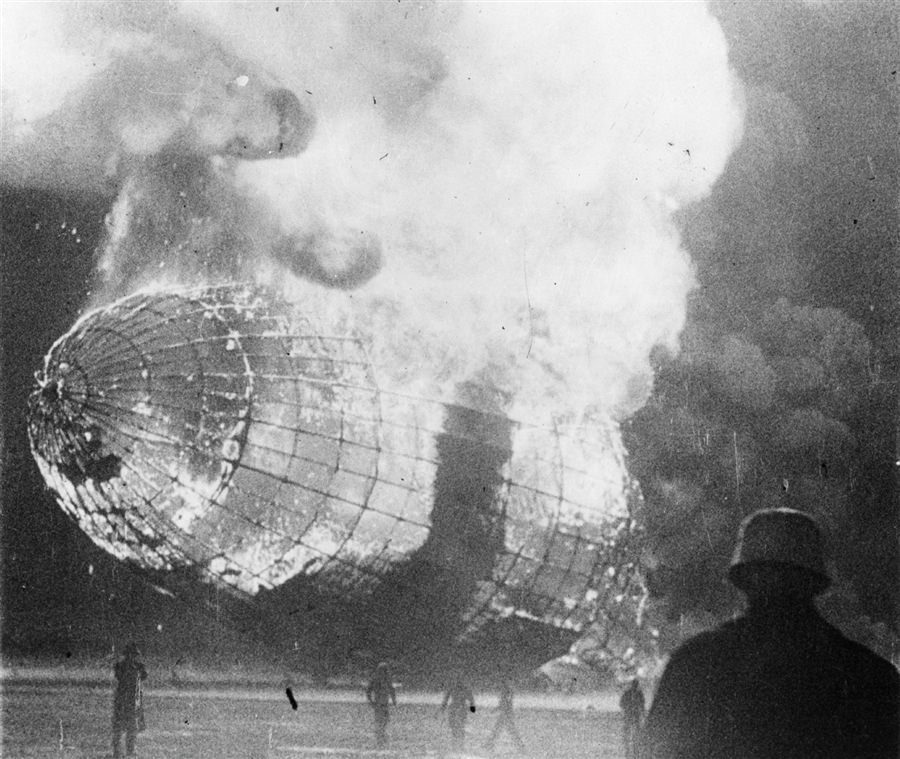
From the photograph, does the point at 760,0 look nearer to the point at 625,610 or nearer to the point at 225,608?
the point at 625,610

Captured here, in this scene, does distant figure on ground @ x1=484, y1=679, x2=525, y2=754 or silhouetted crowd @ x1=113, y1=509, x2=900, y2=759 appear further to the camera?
Answer: distant figure on ground @ x1=484, y1=679, x2=525, y2=754

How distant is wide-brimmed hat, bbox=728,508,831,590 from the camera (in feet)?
8.52

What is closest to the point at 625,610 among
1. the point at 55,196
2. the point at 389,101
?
the point at 389,101

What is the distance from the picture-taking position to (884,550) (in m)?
6.24

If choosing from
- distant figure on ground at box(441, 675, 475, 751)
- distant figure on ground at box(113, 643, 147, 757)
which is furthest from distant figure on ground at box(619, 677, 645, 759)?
distant figure on ground at box(113, 643, 147, 757)

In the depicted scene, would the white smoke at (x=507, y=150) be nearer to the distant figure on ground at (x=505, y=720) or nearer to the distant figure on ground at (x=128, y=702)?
the distant figure on ground at (x=505, y=720)

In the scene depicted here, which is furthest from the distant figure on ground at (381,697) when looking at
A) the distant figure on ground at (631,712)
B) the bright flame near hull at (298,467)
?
the distant figure on ground at (631,712)

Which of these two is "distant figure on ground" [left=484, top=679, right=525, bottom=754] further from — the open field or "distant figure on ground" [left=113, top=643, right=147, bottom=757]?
"distant figure on ground" [left=113, top=643, right=147, bottom=757]

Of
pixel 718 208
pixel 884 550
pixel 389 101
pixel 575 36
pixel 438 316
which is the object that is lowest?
pixel 884 550

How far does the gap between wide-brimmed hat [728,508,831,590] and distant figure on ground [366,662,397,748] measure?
3.55m

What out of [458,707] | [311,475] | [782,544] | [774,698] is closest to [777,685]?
[774,698]

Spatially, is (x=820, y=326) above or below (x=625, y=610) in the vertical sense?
above

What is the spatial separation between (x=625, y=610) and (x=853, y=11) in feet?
14.0

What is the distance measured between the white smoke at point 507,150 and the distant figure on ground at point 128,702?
2.59m
